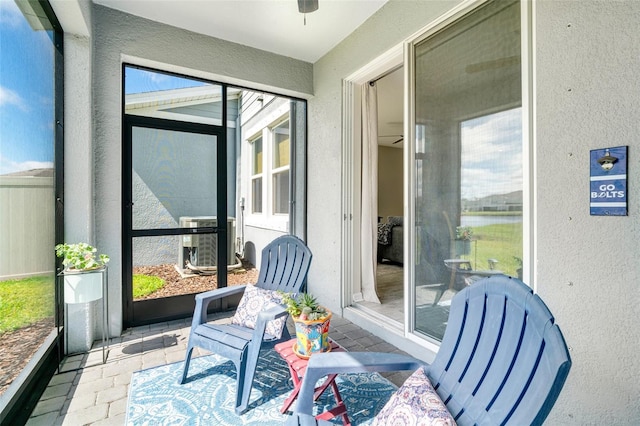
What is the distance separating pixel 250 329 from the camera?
2.28 meters

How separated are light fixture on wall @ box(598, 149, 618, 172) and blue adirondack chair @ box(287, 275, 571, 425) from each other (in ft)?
2.78

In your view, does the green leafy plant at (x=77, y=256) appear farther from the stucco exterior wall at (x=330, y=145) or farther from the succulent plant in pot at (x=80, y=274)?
the stucco exterior wall at (x=330, y=145)

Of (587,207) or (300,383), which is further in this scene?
(300,383)

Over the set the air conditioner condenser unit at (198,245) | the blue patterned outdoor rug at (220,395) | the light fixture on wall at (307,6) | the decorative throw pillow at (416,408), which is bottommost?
the blue patterned outdoor rug at (220,395)

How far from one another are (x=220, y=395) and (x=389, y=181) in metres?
7.92

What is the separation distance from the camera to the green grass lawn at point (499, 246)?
6.38 feet

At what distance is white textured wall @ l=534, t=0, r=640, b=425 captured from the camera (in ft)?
4.68

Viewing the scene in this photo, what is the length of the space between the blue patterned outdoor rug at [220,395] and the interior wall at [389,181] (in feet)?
22.9

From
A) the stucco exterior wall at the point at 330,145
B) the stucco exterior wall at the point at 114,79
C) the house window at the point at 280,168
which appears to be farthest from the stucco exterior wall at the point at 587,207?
the house window at the point at 280,168

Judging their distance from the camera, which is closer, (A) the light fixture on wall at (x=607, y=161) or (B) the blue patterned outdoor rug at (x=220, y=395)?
(A) the light fixture on wall at (x=607, y=161)

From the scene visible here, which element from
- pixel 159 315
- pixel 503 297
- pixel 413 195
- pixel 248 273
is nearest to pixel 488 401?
pixel 503 297

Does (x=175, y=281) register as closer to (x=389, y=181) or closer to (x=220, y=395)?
(x=220, y=395)

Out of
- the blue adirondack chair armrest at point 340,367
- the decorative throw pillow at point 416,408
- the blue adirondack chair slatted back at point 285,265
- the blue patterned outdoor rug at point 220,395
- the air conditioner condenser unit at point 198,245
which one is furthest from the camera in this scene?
the air conditioner condenser unit at point 198,245

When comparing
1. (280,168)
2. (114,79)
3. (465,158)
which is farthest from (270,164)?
(465,158)
